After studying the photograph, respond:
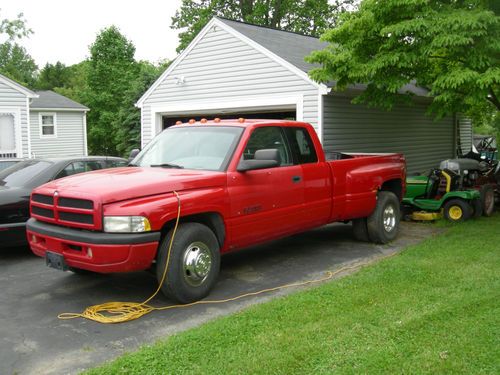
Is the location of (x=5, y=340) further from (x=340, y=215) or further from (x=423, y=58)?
(x=423, y=58)

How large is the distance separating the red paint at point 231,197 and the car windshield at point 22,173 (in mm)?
2230

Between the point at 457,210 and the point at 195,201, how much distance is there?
6722mm

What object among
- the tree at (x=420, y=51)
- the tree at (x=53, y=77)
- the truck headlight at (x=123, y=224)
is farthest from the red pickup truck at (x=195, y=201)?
the tree at (x=53, y=77)

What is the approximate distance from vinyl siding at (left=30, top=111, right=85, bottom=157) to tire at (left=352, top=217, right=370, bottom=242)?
2098 centimetres

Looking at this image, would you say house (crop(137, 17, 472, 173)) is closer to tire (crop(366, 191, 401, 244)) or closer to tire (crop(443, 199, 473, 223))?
tire (crop(443, 199, 473, 223))

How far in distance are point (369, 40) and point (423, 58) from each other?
1252mm

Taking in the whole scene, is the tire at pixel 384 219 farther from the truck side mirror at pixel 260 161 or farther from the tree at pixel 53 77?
the tree at pixel 53 77

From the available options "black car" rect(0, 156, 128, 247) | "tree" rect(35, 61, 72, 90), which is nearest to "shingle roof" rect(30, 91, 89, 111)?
"black car" rect(0, 156, 128, 247)

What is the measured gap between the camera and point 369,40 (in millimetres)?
9977

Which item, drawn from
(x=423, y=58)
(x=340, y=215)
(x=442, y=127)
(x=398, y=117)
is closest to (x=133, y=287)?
(x=340, y=215)

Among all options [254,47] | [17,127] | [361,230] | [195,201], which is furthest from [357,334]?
[17,127]

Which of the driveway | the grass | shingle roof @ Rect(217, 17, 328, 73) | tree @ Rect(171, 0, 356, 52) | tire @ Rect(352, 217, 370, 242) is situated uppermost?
tree @ Rect(171, 0, 356, 52)

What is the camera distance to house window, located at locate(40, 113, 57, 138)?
26.5 metres

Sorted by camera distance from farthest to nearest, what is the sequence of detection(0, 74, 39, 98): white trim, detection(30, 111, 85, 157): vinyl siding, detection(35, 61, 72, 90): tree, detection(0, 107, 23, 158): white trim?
detection(35, 61, 72, 90): tree, detection(30, 111, 85, 157): vinyl siding, detection(0, 107, 23, 158): white trim, detection(0, 74, 39, 98): white trim
